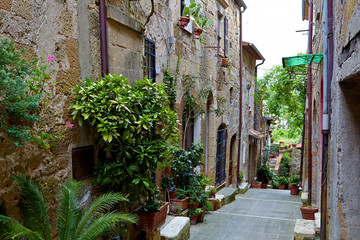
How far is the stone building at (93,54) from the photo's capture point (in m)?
3.22

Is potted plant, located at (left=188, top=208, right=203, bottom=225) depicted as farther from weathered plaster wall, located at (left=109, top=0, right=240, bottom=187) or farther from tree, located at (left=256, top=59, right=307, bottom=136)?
tree, located at (left=256, top=59, right=307, bottom=136)

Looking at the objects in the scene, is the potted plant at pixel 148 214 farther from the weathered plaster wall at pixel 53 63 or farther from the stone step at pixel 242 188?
the stone step at pixel 242 188

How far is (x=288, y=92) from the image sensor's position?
13219mm

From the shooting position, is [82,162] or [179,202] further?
[179,202]

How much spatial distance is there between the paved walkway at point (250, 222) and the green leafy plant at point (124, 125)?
9.05 feet

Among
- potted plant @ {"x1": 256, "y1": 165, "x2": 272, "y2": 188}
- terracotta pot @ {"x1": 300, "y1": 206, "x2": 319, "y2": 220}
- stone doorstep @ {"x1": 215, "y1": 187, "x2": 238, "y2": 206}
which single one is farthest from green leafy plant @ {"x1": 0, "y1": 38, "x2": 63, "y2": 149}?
potted plant @ {"x1": 256, "y1": 165, "x2": 272, "y2": 188}

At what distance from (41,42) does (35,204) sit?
1583mm

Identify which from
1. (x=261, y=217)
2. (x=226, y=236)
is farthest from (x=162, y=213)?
(x=261, y=217)

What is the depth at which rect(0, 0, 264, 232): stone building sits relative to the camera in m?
3.22

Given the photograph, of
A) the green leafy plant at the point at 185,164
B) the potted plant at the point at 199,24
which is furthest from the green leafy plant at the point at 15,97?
the potted plant at the point at 199,24

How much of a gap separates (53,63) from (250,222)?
19.3ft

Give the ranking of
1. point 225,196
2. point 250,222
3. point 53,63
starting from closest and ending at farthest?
1. point 53,63
2. point 250,222
3. point 225,196

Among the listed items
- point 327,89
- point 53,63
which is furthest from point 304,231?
point 53,63

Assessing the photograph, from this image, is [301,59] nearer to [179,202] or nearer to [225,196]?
[179,202]
